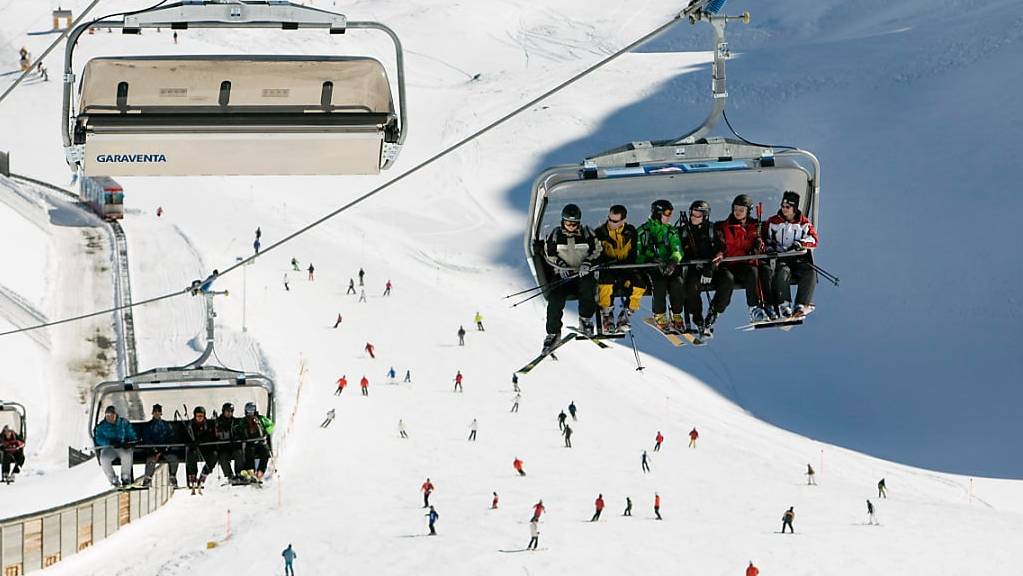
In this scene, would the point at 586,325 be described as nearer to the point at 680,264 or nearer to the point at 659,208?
the point at 680,264

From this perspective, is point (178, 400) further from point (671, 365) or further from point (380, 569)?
point (671, 365)

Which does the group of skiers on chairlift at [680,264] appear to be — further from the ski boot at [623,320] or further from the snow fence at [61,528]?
the snow fence at [61,528]

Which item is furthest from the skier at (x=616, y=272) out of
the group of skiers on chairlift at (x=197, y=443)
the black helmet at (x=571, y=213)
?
the group of skiers on chairlift at (x=197, y=443)

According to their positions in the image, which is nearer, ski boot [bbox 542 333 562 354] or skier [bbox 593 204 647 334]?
skier [bbox 593 204 647 334]

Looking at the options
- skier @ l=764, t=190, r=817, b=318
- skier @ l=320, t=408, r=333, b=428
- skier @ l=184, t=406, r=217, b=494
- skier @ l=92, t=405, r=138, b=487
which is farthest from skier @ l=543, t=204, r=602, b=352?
skier @ l=320, t=408, r=333, b=428

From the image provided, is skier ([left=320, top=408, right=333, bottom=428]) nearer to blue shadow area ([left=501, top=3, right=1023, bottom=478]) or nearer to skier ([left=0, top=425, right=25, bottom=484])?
blue shadow area ([left=501, top=3, right=1023, bottom=478])

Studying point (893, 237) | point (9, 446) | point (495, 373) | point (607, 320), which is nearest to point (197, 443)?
point (9, 446)

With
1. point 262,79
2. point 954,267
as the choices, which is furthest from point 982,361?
point 262,79

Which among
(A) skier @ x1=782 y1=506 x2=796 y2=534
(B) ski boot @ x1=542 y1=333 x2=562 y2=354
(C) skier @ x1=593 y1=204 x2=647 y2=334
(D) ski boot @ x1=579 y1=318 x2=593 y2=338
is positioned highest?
(C) skier @ x1=593 y1=204 x2=647 y2=334
